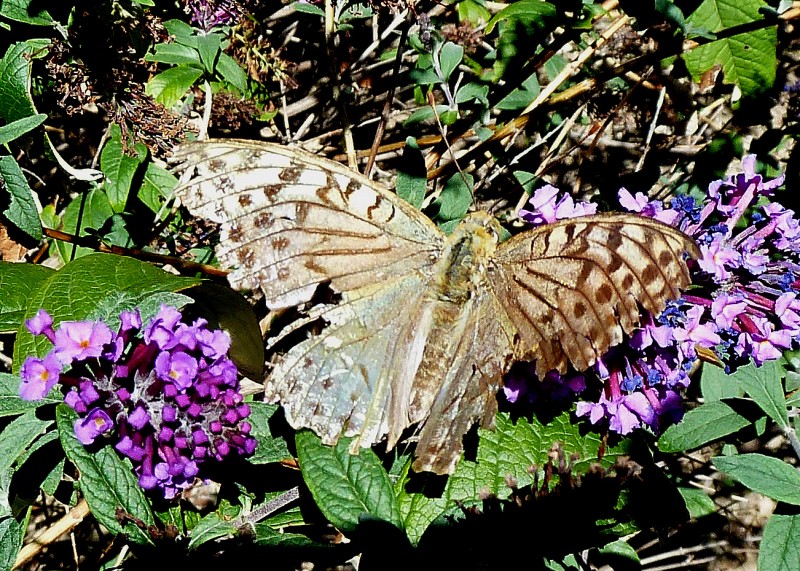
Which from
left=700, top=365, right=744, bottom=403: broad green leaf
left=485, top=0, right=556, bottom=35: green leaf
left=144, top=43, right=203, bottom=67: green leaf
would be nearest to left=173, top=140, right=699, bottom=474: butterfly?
left=700, top=365, right=744, bottom=403: broad green leaf

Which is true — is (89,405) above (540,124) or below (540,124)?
below

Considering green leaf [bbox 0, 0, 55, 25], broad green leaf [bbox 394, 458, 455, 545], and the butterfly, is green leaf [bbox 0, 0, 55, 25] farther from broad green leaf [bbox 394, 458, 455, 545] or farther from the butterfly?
broad green leaf [bbox 394, 458, 455, 545]

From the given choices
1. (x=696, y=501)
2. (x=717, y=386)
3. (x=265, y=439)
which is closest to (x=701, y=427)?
(x=717, y=386)

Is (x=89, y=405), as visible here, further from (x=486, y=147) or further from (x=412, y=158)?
(x=486, y=147)

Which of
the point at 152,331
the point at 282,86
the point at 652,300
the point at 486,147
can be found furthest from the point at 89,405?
the point at 282,86

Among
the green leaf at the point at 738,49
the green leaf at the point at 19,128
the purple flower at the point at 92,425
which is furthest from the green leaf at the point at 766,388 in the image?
the green leaf at the point at 19,128

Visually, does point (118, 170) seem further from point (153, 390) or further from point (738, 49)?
point (738, 49)

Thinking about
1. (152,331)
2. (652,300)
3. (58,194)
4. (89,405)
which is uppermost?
(652,300)

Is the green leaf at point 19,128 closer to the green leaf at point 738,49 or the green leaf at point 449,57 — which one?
the green leaf at point 449,57
